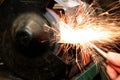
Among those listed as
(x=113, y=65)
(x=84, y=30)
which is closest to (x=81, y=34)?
(x=84, y=30)

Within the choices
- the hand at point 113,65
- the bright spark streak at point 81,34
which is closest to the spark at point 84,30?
the bright spark streak at point 81,34

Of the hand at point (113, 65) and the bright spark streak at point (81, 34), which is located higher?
the bright spark streak at point (81, 34)

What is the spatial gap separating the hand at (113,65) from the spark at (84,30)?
0.77 feet

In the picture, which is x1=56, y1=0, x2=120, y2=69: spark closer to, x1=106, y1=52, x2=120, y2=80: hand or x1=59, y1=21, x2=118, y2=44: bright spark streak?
x1=59, y1=21, x2=118, y2=44: bright spark streak

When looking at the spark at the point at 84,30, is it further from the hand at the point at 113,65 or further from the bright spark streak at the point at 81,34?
the hand at the point at 113,65

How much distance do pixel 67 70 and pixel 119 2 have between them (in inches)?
38.4

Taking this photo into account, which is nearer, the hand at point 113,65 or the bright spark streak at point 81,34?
the hand at point 113,65

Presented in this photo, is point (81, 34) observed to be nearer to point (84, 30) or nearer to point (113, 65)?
point (84, 30)

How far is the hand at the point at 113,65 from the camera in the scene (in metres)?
1.22

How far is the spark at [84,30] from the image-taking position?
1.62 metres

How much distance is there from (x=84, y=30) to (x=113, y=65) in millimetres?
452

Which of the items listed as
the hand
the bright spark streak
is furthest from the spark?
the hand

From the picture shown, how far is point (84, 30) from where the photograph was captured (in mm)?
1681

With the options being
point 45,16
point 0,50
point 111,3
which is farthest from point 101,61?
point 111,3
